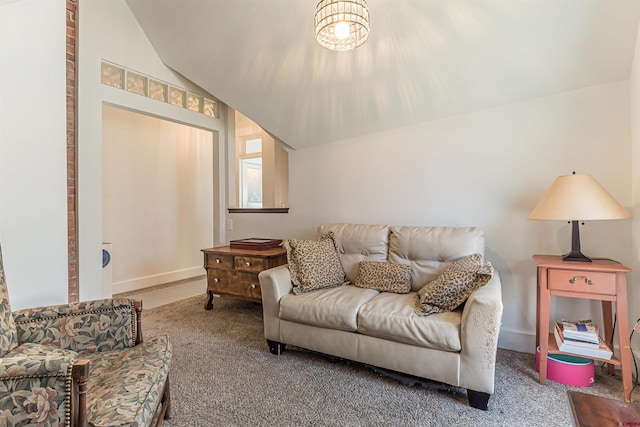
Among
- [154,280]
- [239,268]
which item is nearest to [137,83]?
[239,268]

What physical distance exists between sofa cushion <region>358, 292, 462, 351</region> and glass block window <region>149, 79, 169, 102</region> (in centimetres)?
298

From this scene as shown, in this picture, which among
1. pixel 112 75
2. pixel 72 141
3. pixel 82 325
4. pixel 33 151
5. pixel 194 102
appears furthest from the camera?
pixel 194 102

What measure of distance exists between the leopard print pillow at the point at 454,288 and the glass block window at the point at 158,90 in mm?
3220

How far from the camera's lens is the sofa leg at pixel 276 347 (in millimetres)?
2396

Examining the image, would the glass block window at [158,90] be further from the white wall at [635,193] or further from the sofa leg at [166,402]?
the white wall at [635,193]

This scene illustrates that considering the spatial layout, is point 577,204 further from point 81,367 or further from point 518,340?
point 81,367

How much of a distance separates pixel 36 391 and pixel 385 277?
202cm

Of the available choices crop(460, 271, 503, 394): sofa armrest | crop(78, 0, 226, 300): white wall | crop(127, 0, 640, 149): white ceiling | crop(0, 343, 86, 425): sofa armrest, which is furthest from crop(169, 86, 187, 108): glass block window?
crop(460, 271, 503, 394): sofa armrest

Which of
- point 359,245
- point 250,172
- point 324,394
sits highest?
point 250,172

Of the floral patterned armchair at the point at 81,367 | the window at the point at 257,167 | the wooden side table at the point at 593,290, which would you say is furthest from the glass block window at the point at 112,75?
the wooden side table at the point at 593,290

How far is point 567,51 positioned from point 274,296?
2569 millimetres

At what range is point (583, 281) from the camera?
189 centimetres

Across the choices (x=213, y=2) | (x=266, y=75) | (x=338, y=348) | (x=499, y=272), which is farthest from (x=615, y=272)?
(x=213, y=2)

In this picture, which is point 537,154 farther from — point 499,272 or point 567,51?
point 499,272
